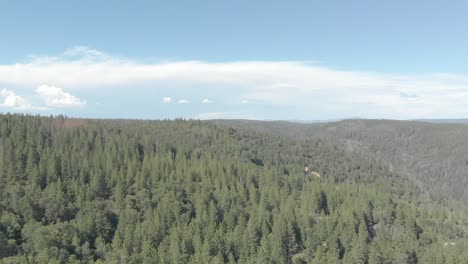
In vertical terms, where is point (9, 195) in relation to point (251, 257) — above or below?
above

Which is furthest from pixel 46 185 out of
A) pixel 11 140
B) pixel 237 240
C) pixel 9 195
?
pixel 237 240

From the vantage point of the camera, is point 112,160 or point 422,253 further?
point 112,160

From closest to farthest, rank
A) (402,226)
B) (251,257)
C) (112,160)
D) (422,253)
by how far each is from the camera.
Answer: (251,257)
(422,253)
(402,226)
(112,160)

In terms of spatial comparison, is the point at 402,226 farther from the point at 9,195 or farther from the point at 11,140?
the point at 11,140

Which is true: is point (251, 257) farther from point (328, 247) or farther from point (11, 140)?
point (11, 140)

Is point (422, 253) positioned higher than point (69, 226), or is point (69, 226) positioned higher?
point (69, 226)

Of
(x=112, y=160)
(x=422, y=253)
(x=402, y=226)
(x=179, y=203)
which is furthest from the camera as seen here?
(x=112, y=160)

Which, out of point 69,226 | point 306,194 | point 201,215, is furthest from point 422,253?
point 69,226

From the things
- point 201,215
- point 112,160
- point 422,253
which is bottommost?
point 422,253

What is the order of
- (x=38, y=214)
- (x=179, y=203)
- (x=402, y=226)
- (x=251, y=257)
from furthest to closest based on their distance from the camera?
(x=402, y=226)
(x=179, y=203)
(x=38, y=214)
(x=251, y=257)
